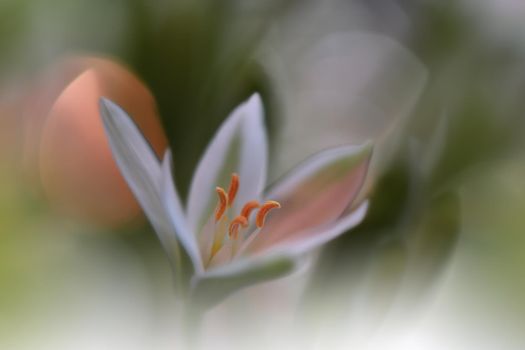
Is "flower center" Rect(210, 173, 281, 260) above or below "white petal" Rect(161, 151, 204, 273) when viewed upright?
below

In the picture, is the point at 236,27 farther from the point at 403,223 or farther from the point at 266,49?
the point at 403,223

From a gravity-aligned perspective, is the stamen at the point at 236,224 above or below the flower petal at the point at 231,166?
below

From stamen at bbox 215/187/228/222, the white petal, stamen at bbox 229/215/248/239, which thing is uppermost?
the white petal

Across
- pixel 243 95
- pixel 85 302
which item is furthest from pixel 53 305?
pixel 243 95

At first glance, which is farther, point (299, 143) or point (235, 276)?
point (299, 143)

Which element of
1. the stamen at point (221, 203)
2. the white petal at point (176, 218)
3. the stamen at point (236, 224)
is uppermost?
the white petal at point (176, 218)
